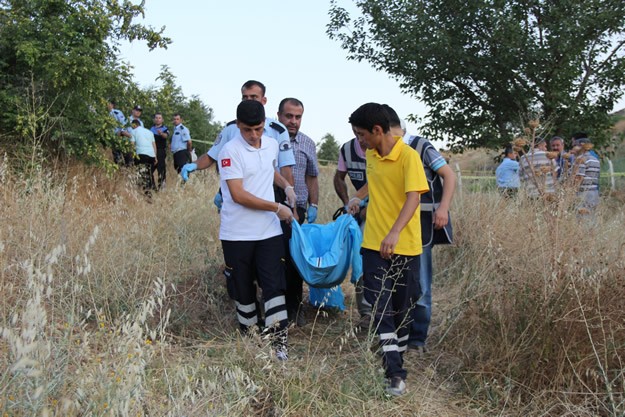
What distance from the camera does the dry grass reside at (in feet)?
7.54

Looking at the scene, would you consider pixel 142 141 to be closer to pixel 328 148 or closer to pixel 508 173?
pixel 508 173

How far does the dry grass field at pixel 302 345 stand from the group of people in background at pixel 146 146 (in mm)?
4231

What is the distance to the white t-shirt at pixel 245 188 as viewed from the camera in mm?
3902

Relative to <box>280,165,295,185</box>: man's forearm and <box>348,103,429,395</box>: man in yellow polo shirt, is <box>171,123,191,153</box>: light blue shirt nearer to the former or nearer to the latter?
<box>280,165,295,185</box>: man's forearm

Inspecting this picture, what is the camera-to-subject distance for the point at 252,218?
3961mm

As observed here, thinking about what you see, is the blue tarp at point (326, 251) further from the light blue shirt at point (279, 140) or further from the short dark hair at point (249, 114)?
the short dark hair at point (249, 114)

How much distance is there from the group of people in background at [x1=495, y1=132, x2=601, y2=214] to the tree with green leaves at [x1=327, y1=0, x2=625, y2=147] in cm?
262

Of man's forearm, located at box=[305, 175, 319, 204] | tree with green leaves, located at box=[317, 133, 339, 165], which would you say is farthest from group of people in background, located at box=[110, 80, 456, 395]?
tree with green leaves, located at box=[317, 133, 339, 165]

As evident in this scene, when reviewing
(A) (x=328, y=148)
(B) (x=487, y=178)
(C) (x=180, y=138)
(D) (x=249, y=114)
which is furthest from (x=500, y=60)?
(A) (x=328, y=148)

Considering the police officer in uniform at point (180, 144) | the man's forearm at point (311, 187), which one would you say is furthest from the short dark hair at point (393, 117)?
the police officer in uniform at point (180, 144)

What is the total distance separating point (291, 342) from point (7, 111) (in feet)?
17.9

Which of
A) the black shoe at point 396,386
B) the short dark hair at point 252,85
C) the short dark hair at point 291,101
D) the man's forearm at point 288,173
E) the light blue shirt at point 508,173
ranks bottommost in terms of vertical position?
the black shoe at point 396,386

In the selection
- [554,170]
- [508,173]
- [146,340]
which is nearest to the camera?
[146,340]

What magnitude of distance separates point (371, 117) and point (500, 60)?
9.46 meters
